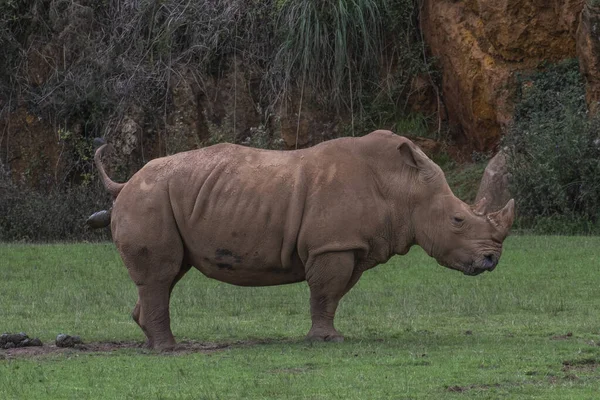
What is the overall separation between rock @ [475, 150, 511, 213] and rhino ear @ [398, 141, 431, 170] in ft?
30.7

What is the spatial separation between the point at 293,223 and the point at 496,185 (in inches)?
409

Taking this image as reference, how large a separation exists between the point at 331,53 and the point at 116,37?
4.51 m

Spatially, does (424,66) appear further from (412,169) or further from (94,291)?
(412,169)

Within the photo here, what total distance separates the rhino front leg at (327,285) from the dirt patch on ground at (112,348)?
1.60ft

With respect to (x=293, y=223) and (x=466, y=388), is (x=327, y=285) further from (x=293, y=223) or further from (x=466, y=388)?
(x=466, y=388)

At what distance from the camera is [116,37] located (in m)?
26.0

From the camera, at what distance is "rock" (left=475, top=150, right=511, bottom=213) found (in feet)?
69.8

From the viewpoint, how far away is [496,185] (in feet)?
70.2

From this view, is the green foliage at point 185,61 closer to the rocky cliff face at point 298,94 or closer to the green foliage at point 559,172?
the rocky cliff face at point 298,94

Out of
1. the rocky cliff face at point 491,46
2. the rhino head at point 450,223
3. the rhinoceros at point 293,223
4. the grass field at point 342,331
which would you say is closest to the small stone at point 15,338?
the grass field at point 342,331

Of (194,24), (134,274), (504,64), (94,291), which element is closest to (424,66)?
Result: (504,64)

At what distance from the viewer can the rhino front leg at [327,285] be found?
11461 mm

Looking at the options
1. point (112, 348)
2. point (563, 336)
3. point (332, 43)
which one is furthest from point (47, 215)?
point (563, 336)

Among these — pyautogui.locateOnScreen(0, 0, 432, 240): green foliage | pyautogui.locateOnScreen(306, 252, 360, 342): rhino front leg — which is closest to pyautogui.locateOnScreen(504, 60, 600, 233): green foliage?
pyautogui.locateOnScreen(0, 0, 432, 240): green foliage
